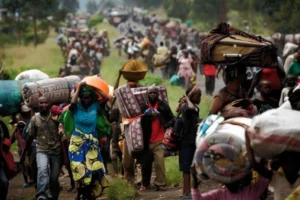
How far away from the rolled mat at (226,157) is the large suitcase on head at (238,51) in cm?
186

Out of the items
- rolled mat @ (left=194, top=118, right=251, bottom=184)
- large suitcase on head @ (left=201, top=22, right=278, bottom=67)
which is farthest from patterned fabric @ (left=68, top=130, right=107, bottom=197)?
rolled mat @ (left=194, top=118, right=251, bottom=184)

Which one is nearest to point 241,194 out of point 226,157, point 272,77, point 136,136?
point 226,157

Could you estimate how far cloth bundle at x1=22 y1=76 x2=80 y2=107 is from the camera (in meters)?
12.6

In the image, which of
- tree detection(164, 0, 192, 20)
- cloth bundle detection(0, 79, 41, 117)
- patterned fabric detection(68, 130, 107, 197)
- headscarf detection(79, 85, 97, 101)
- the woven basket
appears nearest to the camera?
headscarf detection(79, 85, 97, 101)

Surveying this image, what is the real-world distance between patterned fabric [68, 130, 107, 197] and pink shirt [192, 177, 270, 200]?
4285mm

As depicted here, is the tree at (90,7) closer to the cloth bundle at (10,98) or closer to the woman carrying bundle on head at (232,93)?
the cloth bundle at (10,98)

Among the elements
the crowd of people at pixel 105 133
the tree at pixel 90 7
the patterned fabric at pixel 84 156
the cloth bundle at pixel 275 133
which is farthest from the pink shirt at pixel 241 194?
the tree at pixel 90 7

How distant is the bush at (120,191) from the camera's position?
11.6m

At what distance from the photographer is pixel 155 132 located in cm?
1195

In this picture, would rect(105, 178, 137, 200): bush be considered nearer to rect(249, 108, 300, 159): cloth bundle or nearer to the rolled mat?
the rolled mat

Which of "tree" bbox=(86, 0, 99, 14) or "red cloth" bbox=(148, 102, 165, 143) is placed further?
"tree" bbox=(86, 0, 99, 14)

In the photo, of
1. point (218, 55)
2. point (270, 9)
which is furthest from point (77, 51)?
point (218, 55)

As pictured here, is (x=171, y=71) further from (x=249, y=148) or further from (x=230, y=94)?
(x=249, y=148)

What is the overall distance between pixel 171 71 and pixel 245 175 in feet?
75.6
